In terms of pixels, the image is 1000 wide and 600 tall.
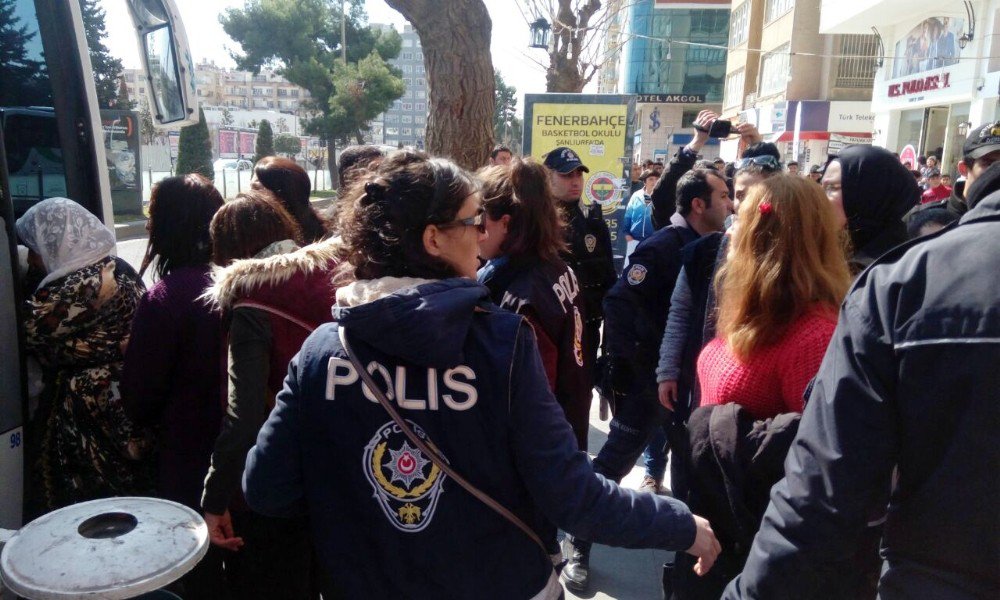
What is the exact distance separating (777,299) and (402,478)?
114cm

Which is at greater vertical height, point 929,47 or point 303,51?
point 303,51

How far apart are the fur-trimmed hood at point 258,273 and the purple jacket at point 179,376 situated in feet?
0.62

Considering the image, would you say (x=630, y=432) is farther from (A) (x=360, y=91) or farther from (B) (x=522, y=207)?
(A) (x=360, y=91)

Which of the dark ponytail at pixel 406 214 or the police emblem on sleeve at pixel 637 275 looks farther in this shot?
the police emblem on sleeve at pixel 637 275

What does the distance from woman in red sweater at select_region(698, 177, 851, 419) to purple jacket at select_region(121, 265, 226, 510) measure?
63.3 inches

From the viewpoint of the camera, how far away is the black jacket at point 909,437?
1154 mm

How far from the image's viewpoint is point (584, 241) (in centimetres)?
416

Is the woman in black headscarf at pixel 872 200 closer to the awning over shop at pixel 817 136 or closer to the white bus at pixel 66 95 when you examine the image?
the white bus at pixel 66 95

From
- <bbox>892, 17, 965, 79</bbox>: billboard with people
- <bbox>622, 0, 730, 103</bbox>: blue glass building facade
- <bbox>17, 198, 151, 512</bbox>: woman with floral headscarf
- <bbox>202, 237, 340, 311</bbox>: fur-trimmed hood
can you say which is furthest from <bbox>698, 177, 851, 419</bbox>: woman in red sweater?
<bbox>622, 0, 730, 103</bbox>: blue glass building facade

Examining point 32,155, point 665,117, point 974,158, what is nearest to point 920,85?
point 974,158

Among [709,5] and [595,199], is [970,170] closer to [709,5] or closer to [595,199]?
[595,199]

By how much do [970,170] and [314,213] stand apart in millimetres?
3604

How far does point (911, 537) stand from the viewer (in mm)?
1243

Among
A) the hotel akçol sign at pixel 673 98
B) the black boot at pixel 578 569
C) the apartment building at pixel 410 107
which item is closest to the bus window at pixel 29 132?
the black boot at pixel 578 569
